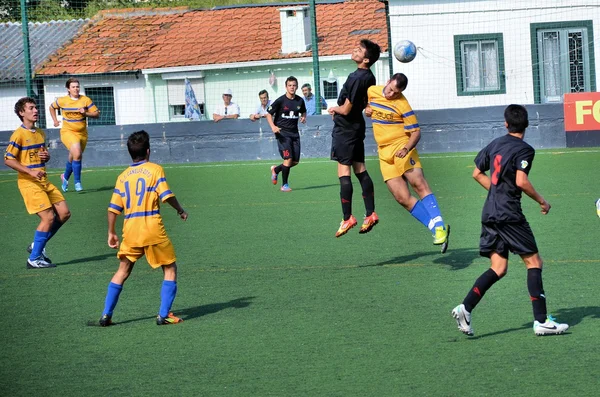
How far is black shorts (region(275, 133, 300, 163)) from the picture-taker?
56.5 feet

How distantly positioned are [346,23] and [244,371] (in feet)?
107

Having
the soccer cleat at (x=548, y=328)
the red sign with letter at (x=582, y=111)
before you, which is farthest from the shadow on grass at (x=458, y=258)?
the red sign with letter at (x=582, y=111)

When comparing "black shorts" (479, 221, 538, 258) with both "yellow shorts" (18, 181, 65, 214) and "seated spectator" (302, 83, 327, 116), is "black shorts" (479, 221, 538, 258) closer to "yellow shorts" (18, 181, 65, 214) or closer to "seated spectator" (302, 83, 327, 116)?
"yellow shorts" (18, 181, 65, 214)

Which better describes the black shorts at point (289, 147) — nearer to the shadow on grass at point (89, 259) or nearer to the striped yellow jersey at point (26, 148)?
the shadow on grass at point (89, 259)

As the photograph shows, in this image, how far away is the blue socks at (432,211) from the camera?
9.65 meters

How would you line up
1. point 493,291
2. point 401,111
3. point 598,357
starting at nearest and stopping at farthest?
point 598,357
point 493,291
point 401,111

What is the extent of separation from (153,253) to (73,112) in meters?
10.3

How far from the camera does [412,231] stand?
12.1m

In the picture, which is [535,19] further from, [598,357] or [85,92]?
[598,357]

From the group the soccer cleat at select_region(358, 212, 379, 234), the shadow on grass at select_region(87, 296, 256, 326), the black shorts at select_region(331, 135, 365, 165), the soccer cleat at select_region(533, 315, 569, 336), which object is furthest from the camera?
the black shorts at select_region(331, 135, 365, 165)

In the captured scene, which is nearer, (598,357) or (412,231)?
(598,357)

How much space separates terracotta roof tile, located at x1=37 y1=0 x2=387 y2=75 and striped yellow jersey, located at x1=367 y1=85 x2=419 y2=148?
26.1 metres

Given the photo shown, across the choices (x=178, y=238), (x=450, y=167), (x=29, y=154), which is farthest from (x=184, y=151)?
(x=29, y=154)

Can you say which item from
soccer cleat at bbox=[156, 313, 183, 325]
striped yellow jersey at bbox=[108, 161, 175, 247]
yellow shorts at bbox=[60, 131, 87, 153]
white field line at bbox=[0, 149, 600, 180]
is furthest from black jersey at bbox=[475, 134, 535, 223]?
white field line at bbox=[0, 149, 600, 180]
